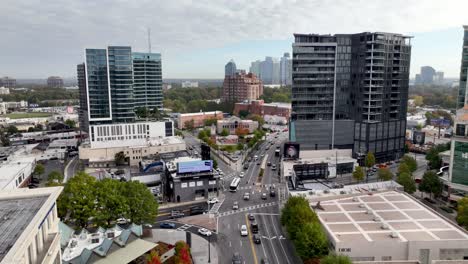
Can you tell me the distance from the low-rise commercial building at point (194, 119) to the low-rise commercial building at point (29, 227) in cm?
9932

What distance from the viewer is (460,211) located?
37.9 metres

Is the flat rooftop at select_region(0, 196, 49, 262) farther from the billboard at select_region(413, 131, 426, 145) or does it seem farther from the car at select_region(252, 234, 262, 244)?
the billboard at select_region(413, 131, 426, 145)

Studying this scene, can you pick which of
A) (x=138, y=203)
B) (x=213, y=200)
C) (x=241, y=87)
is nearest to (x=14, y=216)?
(x=138, y=203)

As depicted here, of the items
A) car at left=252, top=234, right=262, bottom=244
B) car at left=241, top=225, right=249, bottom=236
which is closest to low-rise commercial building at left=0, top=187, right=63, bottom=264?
car at left=252, top=234, right=262, bottom=244

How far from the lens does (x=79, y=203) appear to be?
3728 cm

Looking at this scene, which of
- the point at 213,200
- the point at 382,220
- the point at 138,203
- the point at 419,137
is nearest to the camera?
the point at 382,220

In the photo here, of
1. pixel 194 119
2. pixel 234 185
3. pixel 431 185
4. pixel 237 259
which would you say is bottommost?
pixel 237 259

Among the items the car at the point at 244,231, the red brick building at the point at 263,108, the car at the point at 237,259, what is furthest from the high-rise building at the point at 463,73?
the red brick building at the point at 263,108

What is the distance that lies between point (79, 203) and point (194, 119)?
8992cm

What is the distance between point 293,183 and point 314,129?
23677mm

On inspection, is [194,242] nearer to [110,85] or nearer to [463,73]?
[463,73]

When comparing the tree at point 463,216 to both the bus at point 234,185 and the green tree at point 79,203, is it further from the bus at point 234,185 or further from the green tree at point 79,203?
the green tree at point 79,203

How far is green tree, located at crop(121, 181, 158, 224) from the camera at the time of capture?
125 ft

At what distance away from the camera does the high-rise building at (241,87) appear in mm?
157500
